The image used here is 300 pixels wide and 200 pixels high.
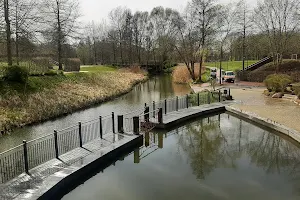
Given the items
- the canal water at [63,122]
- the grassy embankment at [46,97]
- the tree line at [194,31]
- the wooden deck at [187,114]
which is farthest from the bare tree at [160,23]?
the wooden deck at [187,114]

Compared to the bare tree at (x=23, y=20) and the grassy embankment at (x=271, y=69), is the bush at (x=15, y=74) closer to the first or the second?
the bare tree at (x=23, y=20)

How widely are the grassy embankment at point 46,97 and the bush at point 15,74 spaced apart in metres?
0.51

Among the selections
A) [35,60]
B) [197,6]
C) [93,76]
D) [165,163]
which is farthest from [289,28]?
[165,163]

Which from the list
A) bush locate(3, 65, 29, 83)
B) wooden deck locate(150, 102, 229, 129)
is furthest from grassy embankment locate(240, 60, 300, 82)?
bush locate(3, 65, 29, 83)

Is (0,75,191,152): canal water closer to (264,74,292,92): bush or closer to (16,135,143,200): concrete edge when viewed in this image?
(16,135,143,200): concrete edge

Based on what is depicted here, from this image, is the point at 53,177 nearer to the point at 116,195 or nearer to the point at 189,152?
the point at 116,195

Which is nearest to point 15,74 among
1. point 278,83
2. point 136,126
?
point 136,126

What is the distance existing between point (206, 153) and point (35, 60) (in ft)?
83.3

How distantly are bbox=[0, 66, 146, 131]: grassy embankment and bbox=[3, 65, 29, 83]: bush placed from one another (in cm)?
51

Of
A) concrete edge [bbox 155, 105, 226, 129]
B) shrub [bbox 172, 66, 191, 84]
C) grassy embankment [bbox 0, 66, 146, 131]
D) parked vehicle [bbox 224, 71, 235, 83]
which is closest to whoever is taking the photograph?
concrete edge [bbox 155, 105, 226, 129]

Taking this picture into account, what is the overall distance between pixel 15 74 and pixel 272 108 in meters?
17.8

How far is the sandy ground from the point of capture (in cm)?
1616

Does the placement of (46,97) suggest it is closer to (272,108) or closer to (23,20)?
(23,20)

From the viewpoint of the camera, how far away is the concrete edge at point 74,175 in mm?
8117
